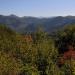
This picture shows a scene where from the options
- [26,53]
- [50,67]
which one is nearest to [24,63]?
[26,53]

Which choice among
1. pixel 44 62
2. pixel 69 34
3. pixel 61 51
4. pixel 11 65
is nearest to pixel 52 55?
pixel 44 62

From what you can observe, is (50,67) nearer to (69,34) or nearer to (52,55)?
(52,55)

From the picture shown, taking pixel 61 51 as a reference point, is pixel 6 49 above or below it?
above

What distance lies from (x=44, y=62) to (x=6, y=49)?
11.5 m

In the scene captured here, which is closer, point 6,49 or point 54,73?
point 54,73

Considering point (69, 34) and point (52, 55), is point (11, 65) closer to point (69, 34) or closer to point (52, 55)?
point (52, 55)

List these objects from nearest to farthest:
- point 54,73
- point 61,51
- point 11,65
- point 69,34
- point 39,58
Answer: point 11,65 → point 54,73 → point 39,58 → point 61,51 → point 69,34

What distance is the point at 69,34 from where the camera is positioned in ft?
245

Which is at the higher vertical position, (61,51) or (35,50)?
(35,50)

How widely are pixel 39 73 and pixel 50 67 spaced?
177cm

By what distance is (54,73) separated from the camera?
33688 mm

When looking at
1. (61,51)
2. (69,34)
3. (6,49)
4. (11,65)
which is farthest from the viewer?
(69,34)

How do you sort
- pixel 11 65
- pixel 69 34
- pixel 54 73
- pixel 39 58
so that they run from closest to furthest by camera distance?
pixel 11 65 < pixel 54 73 < pixel 39 58 < pixel 69 34

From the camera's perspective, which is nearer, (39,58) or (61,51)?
(39,58)
